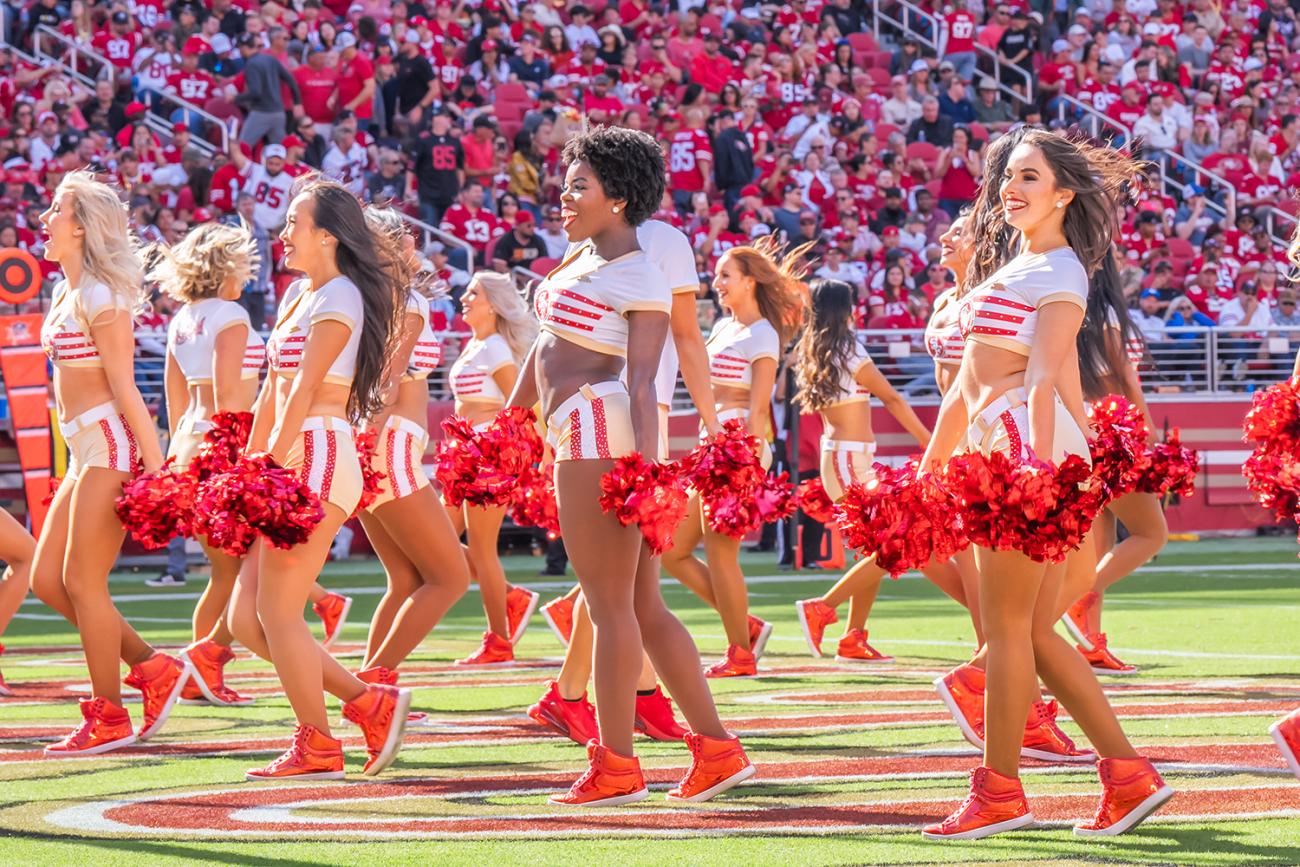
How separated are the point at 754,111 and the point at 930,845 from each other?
19.6 metres

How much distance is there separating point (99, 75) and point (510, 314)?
12.6 m

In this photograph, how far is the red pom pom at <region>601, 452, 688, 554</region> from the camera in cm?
562

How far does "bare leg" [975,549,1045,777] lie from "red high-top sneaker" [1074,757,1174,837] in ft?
0.81

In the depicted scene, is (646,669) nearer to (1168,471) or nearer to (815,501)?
(815,501)

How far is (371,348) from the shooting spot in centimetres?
655

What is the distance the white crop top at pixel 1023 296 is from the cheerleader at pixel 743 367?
13.8 ft

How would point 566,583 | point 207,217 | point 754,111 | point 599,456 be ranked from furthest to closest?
point 754,111 < point 207,217 < point 566,583 < point 599,456

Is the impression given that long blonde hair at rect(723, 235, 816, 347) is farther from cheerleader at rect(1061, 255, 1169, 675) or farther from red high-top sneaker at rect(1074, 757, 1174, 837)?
red high-top sneaker at rect(1074, 757, 1174, 837)

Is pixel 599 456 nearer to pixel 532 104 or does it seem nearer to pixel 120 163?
pixel 120 163

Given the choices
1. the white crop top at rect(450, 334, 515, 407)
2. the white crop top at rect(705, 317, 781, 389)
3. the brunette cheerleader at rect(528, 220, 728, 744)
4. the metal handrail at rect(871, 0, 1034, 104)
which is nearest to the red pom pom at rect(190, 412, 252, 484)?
the brunette cheerleader at rect(528, 220, 728, 744)

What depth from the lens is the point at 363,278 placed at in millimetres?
6613

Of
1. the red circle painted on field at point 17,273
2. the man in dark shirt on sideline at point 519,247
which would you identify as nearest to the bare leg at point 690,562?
the red circle painted on field at point 17,273

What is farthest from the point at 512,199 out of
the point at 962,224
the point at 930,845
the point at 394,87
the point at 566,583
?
the point at 930,845

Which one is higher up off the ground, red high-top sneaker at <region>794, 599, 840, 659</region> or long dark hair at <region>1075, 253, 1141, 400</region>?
long dark hair at <region>1075, 253, 1141, 400</region>
